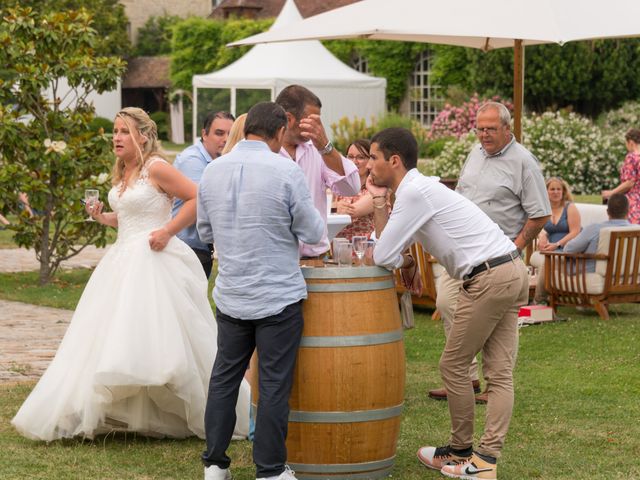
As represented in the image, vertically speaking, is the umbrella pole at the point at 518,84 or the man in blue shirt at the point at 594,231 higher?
the umbrella pole at the point at 518,84

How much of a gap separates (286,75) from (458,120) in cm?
477

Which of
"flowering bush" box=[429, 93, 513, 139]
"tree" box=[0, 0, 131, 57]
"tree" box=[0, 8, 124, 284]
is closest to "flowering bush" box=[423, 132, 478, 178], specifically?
"flowering bush" box=[429, 93, 513, 139]

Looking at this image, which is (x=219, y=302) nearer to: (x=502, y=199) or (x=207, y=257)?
(x=207, y=257)

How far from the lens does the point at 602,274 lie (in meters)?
11.3

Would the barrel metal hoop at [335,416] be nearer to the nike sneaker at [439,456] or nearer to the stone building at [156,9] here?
the nike sneaker at [439,456]

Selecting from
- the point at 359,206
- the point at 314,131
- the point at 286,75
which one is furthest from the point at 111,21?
the point at 314,131

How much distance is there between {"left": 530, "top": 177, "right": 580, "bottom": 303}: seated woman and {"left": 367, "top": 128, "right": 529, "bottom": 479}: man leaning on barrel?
6412mm

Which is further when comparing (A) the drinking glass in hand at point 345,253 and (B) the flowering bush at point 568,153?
(B) the flowering bush at point 568,153

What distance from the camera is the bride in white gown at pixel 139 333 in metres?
6.52

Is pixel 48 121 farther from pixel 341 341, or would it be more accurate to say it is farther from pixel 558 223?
pixel 341 341

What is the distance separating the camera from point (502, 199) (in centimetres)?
777

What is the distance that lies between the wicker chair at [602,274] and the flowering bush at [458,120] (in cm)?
1850

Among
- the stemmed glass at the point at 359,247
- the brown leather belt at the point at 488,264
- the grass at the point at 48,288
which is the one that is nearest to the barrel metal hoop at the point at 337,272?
the stemmed glass at the point at 359,247

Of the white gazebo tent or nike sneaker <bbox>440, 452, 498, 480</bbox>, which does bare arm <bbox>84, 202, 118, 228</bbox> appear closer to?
nike sneaker <bbox>440, 452, 498, 480</bbox>
